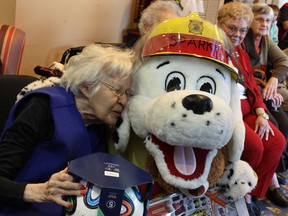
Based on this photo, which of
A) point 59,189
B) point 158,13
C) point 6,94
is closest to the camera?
point 59,189

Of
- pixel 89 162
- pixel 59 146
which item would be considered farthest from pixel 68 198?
pixel 59 146

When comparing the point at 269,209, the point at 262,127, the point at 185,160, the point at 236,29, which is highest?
the point at 236,29

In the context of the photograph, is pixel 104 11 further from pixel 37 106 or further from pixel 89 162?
pixel 89 162

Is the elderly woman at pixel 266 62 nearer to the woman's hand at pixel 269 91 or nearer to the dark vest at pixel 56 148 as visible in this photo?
the woman's hand at pixel 269 91

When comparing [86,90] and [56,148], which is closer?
[56,148]

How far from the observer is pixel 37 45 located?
283 cm

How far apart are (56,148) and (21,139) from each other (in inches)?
4.4

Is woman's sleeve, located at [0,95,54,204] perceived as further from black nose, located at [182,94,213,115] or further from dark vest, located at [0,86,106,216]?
black nose, located at [182,94,213,115]

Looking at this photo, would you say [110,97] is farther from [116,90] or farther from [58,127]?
[58,127]

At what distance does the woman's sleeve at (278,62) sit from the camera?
245cm

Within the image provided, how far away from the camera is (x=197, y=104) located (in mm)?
967

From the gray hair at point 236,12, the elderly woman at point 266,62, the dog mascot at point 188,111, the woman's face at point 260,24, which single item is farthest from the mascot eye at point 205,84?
the woman's face at point 260,24

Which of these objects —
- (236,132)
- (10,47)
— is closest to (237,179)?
(236,132)

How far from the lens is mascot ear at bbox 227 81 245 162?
45.7 inches
